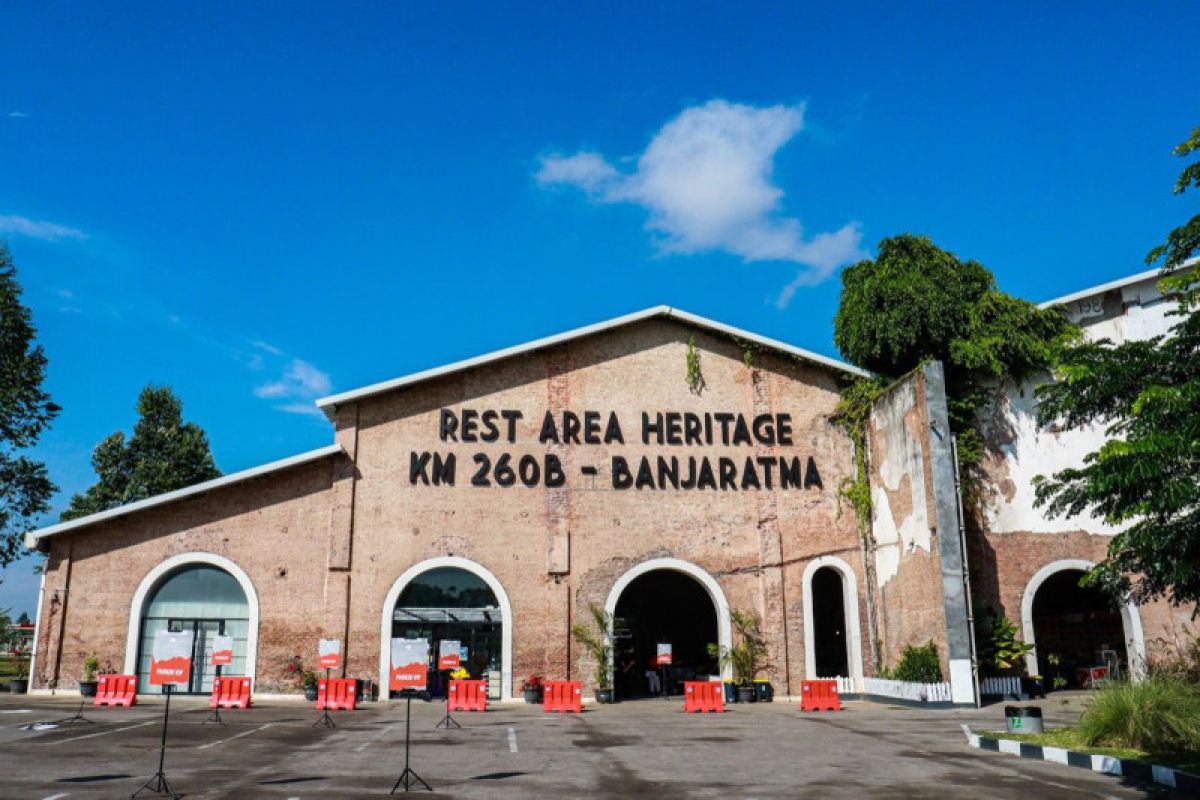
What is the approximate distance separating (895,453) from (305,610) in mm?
16504

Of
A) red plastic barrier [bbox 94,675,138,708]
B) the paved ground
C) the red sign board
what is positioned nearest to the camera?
the paved ground

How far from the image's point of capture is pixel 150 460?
46.4 m

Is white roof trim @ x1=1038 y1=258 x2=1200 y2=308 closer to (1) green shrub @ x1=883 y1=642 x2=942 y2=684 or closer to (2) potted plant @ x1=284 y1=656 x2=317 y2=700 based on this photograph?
(1) green shrub @ x1=883 y1=642 x2=942 y2=684

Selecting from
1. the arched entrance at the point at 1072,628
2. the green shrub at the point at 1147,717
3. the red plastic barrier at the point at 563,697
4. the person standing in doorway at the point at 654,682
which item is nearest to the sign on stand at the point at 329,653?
the red plastic barrier at the point at 563,697

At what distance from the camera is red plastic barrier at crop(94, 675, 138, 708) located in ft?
74.2

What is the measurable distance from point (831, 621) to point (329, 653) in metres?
16.7

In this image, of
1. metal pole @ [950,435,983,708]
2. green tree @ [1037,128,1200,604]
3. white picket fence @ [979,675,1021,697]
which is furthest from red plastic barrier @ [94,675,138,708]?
green tree @ [1037,128,1200,604]

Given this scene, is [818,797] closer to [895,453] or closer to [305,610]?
[895,453]

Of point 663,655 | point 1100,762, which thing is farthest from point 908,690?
point 1100,762

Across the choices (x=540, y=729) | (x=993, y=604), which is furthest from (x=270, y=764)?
(x=993, y=604)

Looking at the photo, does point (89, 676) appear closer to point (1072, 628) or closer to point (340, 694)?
point (340, 694)

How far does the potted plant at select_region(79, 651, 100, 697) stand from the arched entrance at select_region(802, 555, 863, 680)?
61.7 ft

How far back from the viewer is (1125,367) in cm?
1062

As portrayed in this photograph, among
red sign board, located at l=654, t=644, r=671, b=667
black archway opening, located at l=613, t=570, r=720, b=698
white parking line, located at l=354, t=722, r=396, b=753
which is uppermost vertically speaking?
black archway opening, located at l=613, t=570, r=720, b=698
